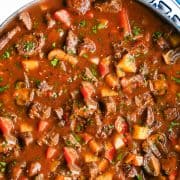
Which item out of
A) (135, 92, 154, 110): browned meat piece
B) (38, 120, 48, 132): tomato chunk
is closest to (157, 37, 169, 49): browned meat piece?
(135, 92, 154, 110): browned meat piece

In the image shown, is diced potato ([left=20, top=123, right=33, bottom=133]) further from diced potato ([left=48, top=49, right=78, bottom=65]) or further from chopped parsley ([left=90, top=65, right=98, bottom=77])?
chopped parsley ([left=90, top=65, right=98, bottom=77])

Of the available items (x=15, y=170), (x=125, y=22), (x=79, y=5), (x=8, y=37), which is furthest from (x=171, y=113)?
(x=8, y=37)

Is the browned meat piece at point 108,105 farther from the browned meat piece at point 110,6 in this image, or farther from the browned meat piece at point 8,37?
the browned meat piece at point 8,37

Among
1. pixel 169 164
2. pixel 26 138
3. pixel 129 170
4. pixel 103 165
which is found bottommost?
pixel 169 164

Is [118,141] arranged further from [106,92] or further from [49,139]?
[49,139]

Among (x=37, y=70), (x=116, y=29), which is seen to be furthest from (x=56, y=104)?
(x=116, y=29)

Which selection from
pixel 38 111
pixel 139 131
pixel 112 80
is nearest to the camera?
pixel 38 111
